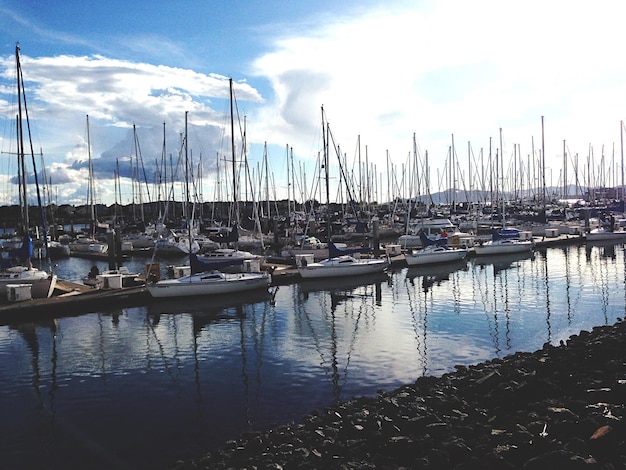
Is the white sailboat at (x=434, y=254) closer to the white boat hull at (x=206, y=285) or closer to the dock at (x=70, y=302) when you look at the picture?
the white boat hull at (x=206, y=285)

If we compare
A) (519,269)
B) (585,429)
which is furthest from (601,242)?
(585,429)

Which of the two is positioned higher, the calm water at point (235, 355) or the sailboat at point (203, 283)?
the sailboat at point (203, 283)

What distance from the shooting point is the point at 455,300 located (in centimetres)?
3119

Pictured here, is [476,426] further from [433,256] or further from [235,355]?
[433,256]

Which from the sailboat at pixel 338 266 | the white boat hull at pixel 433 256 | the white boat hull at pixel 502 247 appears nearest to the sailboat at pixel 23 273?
the sailboat at pixel 338 266

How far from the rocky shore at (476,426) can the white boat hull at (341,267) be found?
2332 centimetres

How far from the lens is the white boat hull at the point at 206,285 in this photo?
1250 inches

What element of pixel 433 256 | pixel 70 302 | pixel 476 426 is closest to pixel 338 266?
pixel 433 256

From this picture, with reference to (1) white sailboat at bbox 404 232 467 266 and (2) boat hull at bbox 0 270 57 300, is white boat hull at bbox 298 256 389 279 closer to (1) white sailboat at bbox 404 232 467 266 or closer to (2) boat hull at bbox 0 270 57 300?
(1) white sailboat at bbox 404 232 467 266

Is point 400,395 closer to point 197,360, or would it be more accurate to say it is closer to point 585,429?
point 585,429

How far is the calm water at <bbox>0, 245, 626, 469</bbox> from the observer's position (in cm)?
1377

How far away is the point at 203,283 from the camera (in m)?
32.4

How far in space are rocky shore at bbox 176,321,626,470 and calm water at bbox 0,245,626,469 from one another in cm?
163

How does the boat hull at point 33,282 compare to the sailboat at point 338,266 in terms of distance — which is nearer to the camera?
the boat hull at point 33,282
